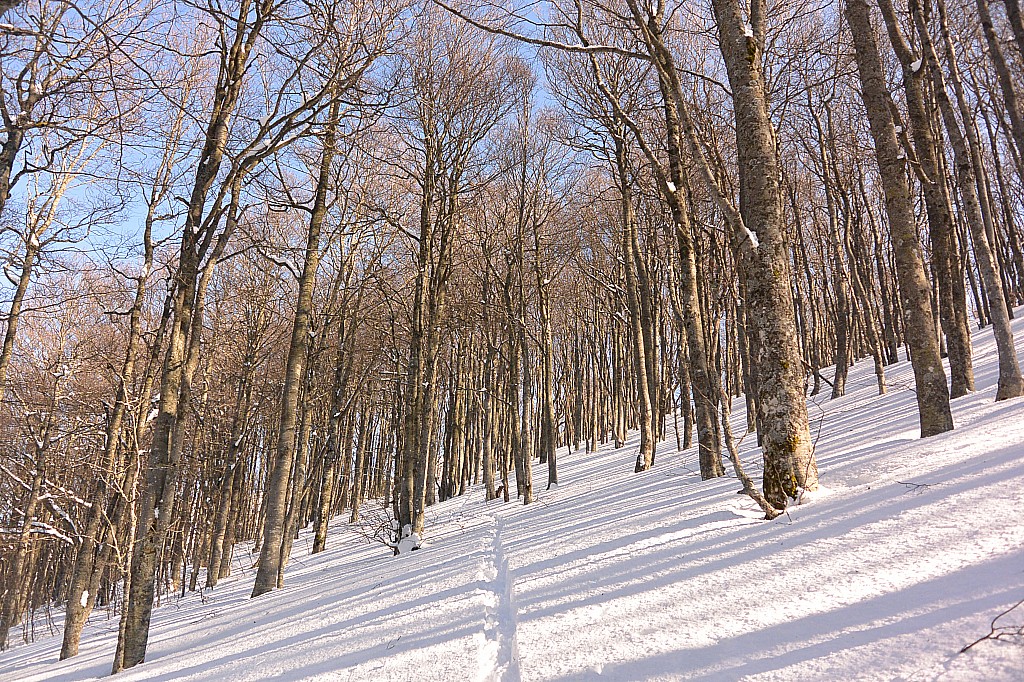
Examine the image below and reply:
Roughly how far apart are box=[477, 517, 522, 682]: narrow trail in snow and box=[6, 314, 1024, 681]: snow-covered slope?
2cm

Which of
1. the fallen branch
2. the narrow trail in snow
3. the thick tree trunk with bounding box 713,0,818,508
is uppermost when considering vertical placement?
the thick tree trunk with bounding box 713,0,818,508

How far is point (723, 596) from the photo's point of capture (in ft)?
9.96

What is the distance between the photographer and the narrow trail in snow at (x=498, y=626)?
303 cm

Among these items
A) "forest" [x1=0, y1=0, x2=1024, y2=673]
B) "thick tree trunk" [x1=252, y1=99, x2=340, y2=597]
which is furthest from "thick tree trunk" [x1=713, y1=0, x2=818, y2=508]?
"thick tree trunk" [x1=252, y1=99, x2=340, y2=597]

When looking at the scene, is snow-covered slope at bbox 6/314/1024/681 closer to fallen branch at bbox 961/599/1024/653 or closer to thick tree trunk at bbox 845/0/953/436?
fallen branch at bbox 961/599/1024/653

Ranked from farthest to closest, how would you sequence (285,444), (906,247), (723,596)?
(285,444)
(906,247)
(723,596)

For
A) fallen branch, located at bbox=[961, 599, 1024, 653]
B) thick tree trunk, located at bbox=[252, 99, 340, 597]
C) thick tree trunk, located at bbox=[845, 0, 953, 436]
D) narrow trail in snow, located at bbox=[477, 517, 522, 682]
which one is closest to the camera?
fallen branch, located at bbox=[961, 599, 1024, 653]

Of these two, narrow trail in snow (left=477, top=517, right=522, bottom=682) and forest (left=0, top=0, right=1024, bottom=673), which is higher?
forest (left=0, top=0, right=1024, bottom=673)

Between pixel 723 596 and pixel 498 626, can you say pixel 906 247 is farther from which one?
pixel 498 626

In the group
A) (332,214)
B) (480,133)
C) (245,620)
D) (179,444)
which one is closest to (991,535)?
(245,620)

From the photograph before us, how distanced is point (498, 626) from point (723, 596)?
1.64 meters

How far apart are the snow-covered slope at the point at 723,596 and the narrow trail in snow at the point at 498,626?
0.02 meters

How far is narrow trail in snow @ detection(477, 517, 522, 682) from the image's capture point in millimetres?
3025

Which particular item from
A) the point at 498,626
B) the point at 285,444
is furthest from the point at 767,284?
the point at 285,444
